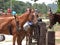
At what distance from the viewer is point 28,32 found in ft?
38.8

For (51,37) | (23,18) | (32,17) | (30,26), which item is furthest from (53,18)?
(51,37)

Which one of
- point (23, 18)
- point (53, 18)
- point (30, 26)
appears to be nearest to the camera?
point (53, 18)

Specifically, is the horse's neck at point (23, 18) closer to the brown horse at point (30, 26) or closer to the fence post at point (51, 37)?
the brown horse at point (30, 26)

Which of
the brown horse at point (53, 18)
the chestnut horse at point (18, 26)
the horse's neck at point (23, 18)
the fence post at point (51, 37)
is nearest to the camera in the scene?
the fence post at point (51, 37)

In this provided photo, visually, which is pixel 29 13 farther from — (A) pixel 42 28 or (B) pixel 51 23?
(A) pixel 42 28

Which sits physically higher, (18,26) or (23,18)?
(23,18)

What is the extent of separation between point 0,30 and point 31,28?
133 centimetres

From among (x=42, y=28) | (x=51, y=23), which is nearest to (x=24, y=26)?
(x=51, y=23)

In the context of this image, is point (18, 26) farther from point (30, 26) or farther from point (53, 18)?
point (53, 18)

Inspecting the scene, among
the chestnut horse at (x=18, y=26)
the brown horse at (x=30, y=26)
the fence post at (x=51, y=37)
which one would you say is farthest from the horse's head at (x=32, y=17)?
the fence post at (x=51, y=37)

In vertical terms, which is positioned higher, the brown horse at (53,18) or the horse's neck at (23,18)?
the brown horse at (53,18)

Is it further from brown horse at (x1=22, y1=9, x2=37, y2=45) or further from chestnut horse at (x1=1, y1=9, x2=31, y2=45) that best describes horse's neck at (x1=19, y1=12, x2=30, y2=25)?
brown horse at (x1=22, y1=9, x2=37, y2=45)

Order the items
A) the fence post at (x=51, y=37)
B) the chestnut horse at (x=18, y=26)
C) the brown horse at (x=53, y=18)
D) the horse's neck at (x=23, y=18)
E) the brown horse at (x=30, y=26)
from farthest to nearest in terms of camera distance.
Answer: the horse's neck at (x=23, y=18) → the chestnut horse at (x=18, y=26) → the brown horse at (x=30, y=26) → the brown horse at (x=53, y=18) → the fence post at (x=51, y=37)

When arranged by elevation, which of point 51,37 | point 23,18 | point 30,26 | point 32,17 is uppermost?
point 51,37
